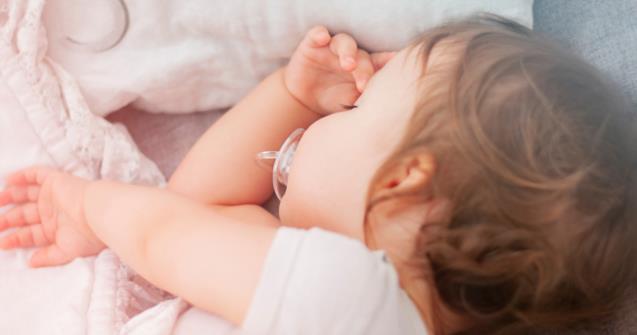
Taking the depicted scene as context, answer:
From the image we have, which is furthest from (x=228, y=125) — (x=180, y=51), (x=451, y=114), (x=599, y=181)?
(x=599, y=181)

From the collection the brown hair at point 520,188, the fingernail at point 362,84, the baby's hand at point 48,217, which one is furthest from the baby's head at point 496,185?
the baby's hand at point 48,217

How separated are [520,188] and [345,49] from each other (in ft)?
1.09

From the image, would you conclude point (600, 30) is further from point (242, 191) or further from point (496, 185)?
point (242, 191)

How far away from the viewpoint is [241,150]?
0.99 meters

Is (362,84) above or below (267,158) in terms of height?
above

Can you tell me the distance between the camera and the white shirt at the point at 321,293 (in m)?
0.63

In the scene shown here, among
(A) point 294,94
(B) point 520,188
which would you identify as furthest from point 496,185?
(A) point 294,94

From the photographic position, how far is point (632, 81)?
87 cm

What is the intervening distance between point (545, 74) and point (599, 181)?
0.38 feet

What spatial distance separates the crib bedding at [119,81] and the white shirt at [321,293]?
178 millimetres

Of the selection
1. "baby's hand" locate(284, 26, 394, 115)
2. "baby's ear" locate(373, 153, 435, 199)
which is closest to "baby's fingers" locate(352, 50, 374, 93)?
"baby's hand" locate(284, 26, 394, 115)

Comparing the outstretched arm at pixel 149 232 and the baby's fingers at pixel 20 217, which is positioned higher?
the outstretched arm at pixel 149 232

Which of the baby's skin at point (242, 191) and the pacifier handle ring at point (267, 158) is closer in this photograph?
the baby's skin at point (242, 191)

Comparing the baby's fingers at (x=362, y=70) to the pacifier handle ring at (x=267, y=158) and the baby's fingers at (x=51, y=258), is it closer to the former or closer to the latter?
the pacifier handle ring at (x=267, y=158)
